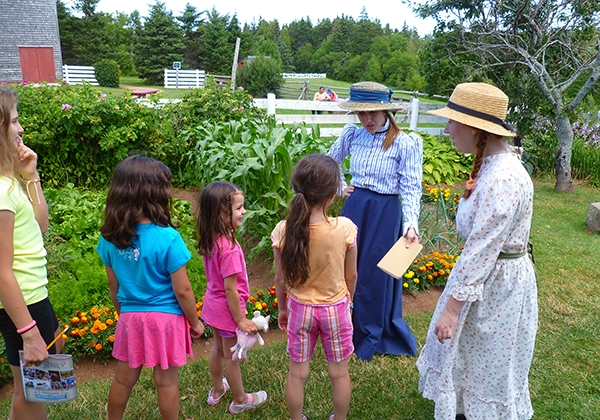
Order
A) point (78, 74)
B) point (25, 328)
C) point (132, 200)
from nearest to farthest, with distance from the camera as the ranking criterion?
point (25, 328) < point (132, 200) < point (78, 74)

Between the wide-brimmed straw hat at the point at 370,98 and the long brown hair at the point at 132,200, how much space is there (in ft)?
4.75

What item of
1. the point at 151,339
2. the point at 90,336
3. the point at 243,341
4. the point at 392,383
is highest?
the point at 151,339

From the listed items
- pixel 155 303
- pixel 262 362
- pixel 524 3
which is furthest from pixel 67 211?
pixel 524 3

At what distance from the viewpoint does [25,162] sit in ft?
6.98

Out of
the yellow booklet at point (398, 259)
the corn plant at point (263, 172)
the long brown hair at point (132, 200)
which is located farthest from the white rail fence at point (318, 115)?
the long brown hair at point (132, 200)

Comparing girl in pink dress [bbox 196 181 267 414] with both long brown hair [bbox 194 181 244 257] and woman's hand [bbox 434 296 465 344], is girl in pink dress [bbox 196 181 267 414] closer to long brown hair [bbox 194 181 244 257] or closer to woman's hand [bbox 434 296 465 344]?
long brown hair [bbox 194 181 244 257]

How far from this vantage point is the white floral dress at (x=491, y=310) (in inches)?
76.4

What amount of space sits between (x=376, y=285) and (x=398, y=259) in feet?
2.62

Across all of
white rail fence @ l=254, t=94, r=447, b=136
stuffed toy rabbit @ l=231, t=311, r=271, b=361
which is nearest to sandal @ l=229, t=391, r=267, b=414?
stuffed toy rabbit @ l=231, t=311, r=271, b=361

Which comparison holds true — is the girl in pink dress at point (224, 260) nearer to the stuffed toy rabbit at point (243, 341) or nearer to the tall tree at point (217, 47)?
the stuffed toy rabbit at point (243, 341)

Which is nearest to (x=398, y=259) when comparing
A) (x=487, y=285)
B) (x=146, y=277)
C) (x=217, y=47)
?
(x=487, y=285)

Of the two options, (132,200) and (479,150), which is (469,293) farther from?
(132,200)

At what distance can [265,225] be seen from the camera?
4121 mm

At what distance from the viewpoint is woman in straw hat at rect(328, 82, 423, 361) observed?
3.02m
